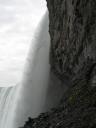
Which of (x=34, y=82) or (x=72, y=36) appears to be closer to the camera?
(x=72, y=36)

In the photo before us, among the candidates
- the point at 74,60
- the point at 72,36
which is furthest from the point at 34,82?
the point at 72,36

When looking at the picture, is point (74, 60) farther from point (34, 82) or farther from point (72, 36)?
point (34, 82)

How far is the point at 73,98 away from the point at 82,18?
6.34 meters

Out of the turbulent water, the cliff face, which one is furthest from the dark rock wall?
the turbulent water

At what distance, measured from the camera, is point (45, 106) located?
40.9 metres

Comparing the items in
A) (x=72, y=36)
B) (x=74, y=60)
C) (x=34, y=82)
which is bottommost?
(x=74, y=60)

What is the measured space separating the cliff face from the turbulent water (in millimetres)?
4115

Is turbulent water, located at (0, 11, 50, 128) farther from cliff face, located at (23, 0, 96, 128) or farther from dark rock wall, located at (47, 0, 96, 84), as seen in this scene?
cliff face, located at (23, 0, 96, 128)

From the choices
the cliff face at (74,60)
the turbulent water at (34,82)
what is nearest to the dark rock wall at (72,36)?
the cliff face at (74,60)

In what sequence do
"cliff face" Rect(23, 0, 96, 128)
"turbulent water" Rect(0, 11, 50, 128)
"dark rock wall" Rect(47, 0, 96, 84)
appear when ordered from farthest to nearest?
"turbulent water" Rect(0, 11, 50, 128)
"dark rock wall" Rect(47, 0, 96, 84)
"cliff face" Rect(23, 0, 96, 128)

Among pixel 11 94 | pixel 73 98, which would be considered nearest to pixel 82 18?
pixel 73 98

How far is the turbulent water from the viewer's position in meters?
41.0

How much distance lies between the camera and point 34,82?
43469 millimetres

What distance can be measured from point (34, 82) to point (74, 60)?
45.8 ft
